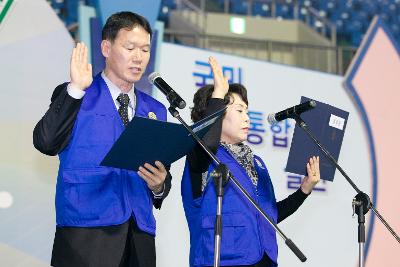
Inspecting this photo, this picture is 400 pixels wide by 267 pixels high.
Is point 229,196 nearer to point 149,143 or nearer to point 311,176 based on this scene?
point 311,176

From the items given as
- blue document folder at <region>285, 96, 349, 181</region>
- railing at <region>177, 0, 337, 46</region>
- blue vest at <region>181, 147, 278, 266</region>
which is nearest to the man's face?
blue vest at <region>181, 147, 278, 266</region>

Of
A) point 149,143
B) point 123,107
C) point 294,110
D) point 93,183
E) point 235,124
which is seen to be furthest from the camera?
point 235,124

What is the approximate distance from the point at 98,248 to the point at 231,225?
580mm

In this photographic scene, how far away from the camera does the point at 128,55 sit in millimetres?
2334

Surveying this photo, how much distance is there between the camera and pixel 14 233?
10.6ft

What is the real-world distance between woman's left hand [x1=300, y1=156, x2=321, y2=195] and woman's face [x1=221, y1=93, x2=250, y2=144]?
0.32 metres

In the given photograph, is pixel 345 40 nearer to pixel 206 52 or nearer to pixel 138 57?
pixel 206 52

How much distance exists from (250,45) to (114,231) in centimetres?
365

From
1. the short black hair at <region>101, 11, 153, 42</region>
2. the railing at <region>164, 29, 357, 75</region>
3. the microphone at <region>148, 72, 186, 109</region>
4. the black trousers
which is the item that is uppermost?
the short black hair at <region>101, 11, 153, 42</region>

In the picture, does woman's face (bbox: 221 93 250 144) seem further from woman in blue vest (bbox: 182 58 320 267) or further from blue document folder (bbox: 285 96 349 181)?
blue document folder (bbox: 285 96 349 181)

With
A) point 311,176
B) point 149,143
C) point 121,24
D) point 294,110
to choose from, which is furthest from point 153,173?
point 311,176

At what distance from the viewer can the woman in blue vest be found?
2410 mm

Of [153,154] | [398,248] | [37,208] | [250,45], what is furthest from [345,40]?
[153,154]

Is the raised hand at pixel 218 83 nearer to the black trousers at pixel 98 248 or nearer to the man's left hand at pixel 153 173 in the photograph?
the man's left hand at pixel 153 173
